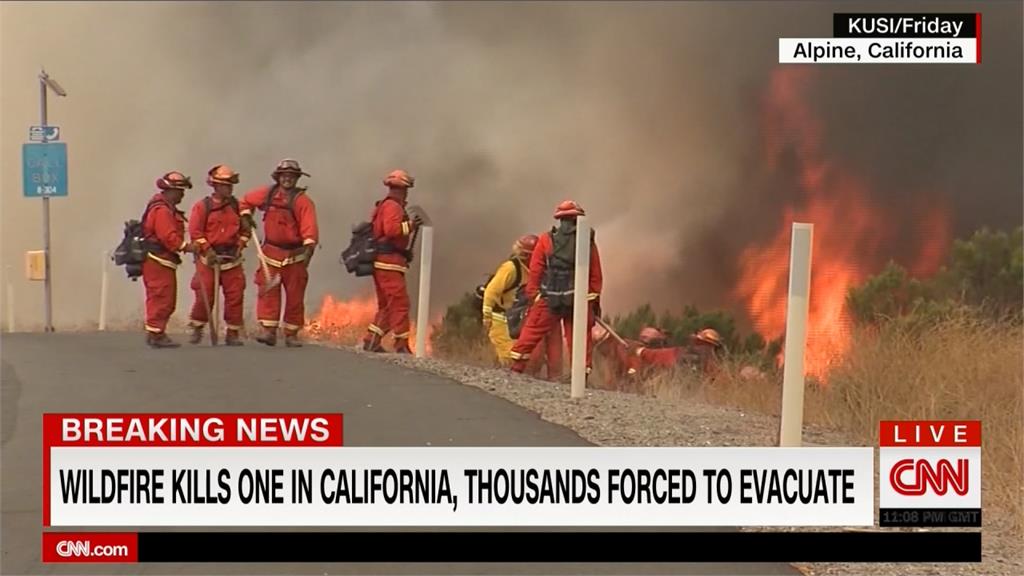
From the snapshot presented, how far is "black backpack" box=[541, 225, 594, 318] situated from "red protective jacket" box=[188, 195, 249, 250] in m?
3.06

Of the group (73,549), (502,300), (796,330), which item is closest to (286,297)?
(502,300)

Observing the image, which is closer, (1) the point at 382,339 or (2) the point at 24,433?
(2) the point at 24,433

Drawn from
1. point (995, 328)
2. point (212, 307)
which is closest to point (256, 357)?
point (212, 307)

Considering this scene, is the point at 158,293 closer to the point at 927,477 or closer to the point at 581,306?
the point at 581,306

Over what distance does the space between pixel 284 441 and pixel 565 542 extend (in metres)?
1.57

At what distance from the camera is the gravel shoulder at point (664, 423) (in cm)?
525

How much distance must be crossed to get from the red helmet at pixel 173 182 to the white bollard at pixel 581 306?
4.09 metres

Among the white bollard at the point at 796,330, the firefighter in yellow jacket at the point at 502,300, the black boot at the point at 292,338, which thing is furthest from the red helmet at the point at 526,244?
→ the white bollard at the point at 796,330

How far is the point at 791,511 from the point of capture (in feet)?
16.5

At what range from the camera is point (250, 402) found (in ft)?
23.9

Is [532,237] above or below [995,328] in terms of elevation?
above

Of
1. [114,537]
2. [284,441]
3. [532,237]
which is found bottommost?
[114,537]

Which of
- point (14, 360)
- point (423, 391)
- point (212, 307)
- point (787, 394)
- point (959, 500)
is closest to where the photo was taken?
point (959, 500)

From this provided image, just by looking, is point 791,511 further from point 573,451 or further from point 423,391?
point 423,391
